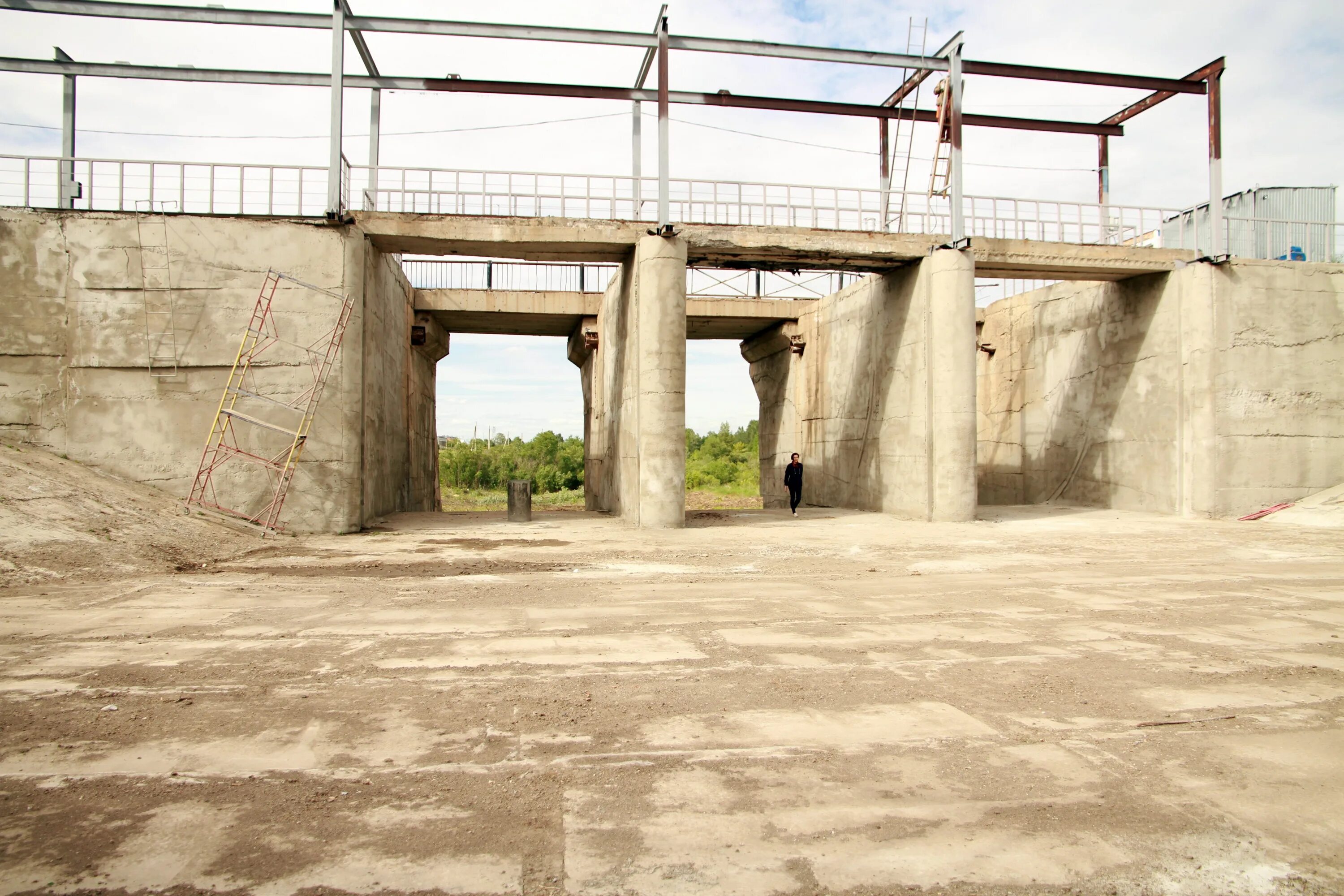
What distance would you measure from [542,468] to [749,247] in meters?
37.0

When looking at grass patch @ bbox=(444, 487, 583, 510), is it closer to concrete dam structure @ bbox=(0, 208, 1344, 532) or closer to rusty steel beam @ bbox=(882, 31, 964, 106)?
concrete dam structure @ bbox=(0, 208, 1344, 532)

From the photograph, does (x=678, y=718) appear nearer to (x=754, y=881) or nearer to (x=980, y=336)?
(x=754, y=881)

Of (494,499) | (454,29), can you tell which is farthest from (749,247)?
Answer: (494,499)

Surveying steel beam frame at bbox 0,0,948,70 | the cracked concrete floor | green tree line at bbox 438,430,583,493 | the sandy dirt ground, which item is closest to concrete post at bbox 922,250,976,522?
steel beam frame at bbox 0,0,948,70

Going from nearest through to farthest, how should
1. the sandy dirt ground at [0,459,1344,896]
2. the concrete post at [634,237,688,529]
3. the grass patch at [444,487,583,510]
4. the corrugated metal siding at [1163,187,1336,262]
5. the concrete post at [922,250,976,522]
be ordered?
the sandy dirt ground at [0,459,1344,896]
the concrete post at [634,237,688,529]
the concrete post at [922,250,976,522]
the corrugated metal siding at [1163,187,1336,262]
the grass patch at [444,487,583,510]

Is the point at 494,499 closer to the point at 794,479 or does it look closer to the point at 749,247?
the point at 794,479

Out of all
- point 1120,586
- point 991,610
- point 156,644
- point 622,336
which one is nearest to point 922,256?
point 622,336

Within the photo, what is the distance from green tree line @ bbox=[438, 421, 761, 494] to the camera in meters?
49.5

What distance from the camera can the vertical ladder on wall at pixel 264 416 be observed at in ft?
45.8

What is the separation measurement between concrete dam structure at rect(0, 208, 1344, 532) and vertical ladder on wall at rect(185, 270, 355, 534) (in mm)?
209

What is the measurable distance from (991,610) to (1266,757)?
3.59 metres

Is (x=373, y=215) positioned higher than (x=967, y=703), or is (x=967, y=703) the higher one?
(x=373, y=215)

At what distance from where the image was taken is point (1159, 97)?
747 inches

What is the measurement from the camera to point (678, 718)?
4.36 m
